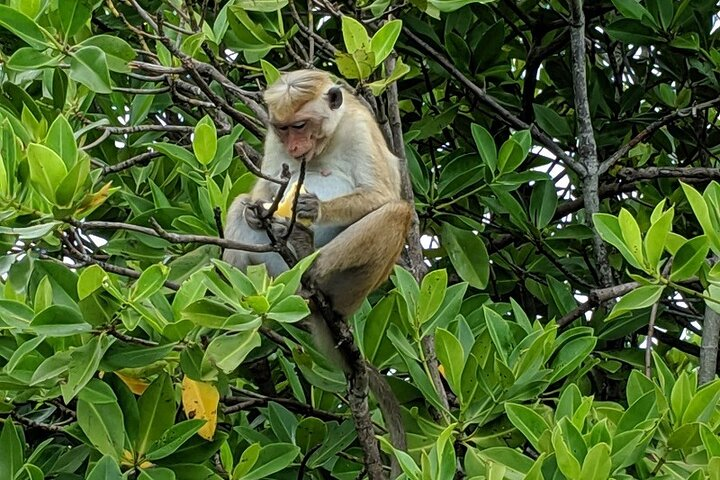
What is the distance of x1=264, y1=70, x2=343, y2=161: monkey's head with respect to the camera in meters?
4.39

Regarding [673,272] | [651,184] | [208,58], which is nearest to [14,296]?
[208,58]

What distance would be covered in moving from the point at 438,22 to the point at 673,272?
2.42 m

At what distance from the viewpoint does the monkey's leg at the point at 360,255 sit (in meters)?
4.18

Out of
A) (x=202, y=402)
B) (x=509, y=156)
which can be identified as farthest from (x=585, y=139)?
(x=202, y=402)

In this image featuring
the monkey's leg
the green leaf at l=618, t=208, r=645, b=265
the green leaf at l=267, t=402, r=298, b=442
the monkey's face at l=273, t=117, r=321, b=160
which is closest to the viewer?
the green leaf at l=618, t=208, r=645, b=265

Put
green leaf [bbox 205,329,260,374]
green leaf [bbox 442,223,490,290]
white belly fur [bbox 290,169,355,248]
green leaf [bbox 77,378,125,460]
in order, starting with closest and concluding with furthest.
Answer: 1. green leaf [bbox 205,329,260,374]
2. green leaf [bbox 77,378,125,460]
3. white belly fur [bbox 290,169,355,248]
4. green leaf [bbox 442,223,490,290]

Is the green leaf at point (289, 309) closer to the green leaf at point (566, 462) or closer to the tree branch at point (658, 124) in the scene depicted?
the green leaf at point (566, 462)

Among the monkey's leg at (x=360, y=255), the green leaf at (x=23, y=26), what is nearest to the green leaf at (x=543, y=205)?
the monkey's leg at (x=360, y=255)

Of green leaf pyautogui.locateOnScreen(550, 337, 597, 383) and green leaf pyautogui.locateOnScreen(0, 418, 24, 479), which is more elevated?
green leaf pyautogui.locateOnScreen(550, 337, 597, 383)

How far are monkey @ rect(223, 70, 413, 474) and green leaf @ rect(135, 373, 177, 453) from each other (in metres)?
0.64

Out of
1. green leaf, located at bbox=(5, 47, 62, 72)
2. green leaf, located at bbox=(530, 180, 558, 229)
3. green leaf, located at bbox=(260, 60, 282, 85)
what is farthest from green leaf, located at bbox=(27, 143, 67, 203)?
green leaf, located at bbox=(530, 180, 558, 229)

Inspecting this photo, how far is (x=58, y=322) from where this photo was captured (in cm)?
306

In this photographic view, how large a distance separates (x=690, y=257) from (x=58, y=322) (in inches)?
75.9

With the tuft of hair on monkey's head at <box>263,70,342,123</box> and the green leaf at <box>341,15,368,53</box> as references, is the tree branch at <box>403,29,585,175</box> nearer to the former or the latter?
the tuft of hair on monkey's head at <box>263,70,342,123</box>
